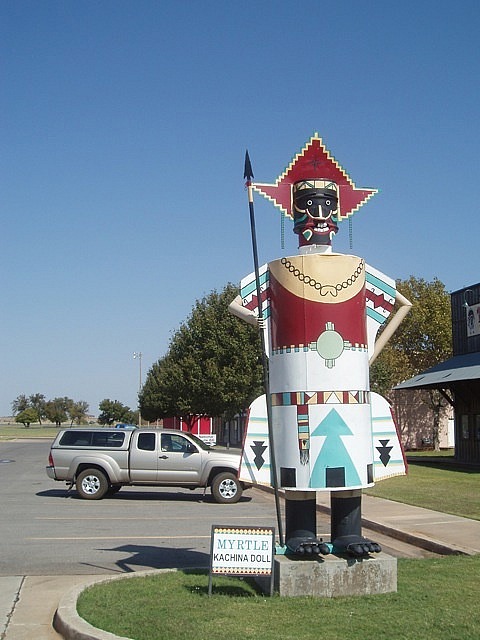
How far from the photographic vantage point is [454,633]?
5.75m

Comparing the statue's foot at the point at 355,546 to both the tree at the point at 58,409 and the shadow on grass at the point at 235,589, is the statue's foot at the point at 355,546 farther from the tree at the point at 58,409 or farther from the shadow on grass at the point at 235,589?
the tree at the point at 58,409

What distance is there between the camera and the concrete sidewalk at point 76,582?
248 inches

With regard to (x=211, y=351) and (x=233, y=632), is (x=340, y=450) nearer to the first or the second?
(x=233, y=632)

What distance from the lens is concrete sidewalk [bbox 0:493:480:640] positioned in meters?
6.29

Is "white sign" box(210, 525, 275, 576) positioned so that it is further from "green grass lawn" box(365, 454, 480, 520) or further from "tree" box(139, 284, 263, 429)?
"tree" box(139, 284, 263, 429)

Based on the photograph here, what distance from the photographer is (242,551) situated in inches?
270

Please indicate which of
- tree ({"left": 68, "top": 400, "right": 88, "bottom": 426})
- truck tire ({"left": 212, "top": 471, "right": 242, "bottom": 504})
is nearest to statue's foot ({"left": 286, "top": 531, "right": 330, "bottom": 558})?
truck tire ({"left": 212, "top": 471, "right": 242, "bottom": 504})

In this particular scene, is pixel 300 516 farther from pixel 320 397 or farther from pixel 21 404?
pixel 21 404

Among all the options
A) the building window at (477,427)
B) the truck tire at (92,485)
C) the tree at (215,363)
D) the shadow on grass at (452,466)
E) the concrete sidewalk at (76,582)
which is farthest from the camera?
the tree at (215,363)

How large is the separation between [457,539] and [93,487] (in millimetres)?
9022

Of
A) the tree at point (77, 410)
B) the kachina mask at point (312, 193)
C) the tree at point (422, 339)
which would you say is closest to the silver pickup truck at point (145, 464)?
the kachina mask at point (312, 193)

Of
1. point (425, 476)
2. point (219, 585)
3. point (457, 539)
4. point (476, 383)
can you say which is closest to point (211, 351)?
point (476, 383)

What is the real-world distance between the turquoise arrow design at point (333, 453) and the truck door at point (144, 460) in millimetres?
10362

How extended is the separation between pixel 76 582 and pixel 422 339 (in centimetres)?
4098
